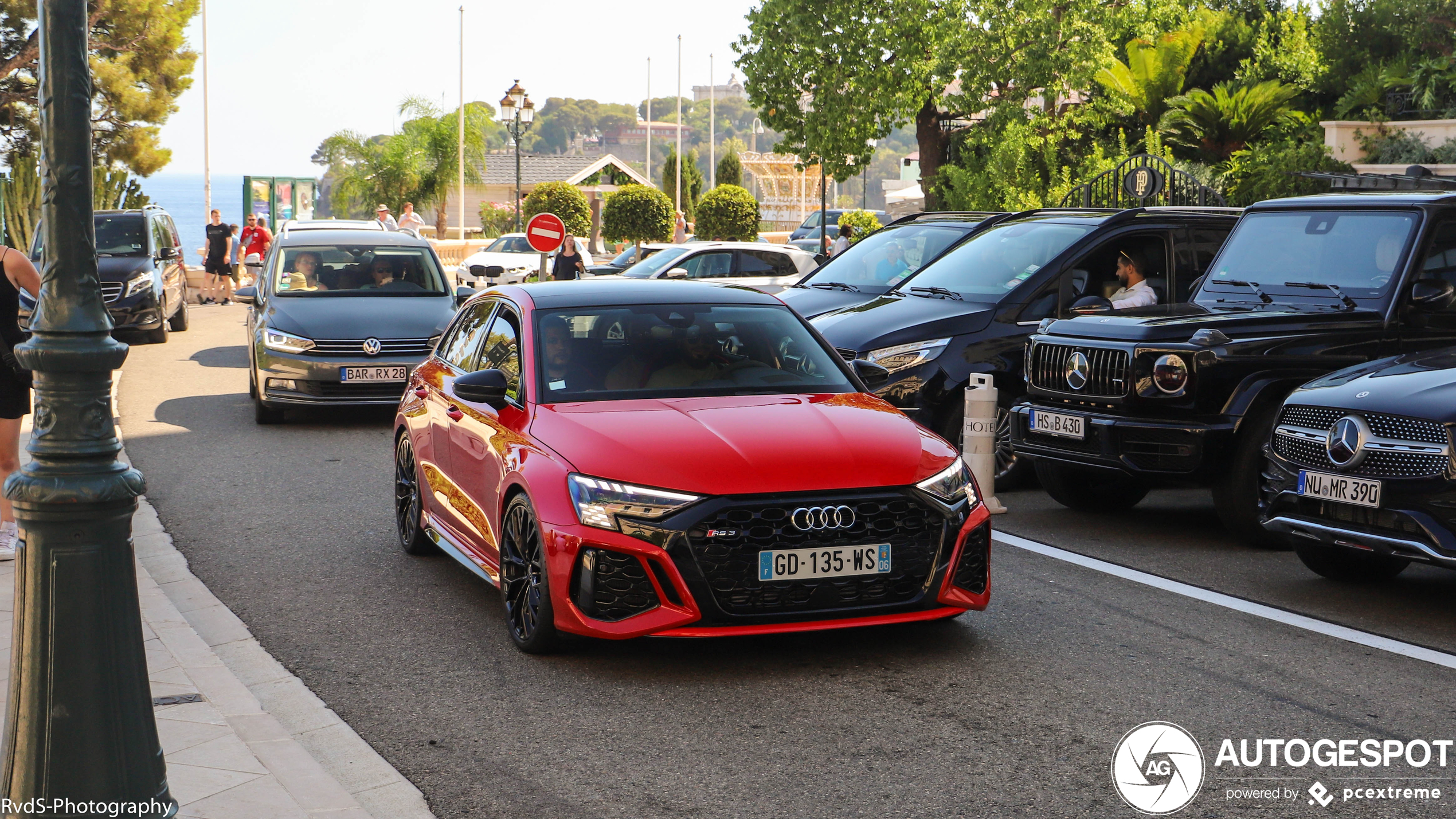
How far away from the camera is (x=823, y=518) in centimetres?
562

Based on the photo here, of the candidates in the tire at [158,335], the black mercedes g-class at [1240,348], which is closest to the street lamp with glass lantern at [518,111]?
the tire at [158,335]

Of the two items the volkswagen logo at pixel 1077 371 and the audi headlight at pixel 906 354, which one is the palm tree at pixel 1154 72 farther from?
the volkswagen logo at pixel 1077 371

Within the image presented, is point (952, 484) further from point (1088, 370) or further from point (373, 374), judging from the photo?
point (373, 374)

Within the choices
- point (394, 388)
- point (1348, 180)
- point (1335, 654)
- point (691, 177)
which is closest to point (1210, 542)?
point (1335, 654)

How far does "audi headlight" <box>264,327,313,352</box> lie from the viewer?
1316 centimetres

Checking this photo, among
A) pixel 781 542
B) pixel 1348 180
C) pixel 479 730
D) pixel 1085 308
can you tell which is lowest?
pixel 479 730

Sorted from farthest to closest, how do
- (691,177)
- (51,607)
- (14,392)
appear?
(691,177)
(14,392)
(51,607)

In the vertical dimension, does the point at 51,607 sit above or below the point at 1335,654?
above

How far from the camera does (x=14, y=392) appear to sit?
7547 millimetres

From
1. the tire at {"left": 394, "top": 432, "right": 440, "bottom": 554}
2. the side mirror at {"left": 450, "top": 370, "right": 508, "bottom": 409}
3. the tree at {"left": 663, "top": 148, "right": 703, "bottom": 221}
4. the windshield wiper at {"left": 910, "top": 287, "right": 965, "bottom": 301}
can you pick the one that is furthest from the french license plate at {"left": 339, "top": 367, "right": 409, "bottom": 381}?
the tree at {"left": 663, "top": 148, "right": 703, "bottom": 221}

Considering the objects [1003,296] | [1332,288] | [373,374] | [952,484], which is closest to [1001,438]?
[1003,296]

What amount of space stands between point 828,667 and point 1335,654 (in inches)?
84.6

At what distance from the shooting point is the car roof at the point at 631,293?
7.11m

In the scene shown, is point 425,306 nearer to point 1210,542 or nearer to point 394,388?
point 394,388
